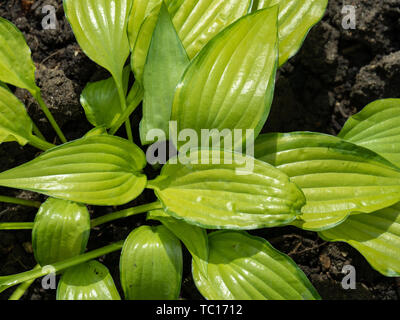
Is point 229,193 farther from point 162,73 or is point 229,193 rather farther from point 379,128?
point 379,128

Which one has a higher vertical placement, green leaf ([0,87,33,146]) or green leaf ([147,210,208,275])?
green leaf ([0,87,33,146])

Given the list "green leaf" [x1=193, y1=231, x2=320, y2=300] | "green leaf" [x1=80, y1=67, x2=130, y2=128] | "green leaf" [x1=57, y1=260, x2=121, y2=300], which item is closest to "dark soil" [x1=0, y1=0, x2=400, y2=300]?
"green leaf" [x1=80, y1=67, x2=130, y2=128]

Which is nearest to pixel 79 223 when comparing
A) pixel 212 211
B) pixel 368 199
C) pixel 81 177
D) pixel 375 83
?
pixel 81 177

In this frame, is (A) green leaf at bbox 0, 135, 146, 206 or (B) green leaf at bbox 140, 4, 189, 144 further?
(B) green leaf at bbox 140, 4, 189, 144

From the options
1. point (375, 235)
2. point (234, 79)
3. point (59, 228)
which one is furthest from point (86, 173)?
point (375, 235)

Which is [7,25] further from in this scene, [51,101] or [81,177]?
[81,177]

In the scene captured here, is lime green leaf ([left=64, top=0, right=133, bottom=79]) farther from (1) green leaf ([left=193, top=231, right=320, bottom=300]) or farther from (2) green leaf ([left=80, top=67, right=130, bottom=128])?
(1) green leaf ([left=193, top=231, right=320, bottom=300])
